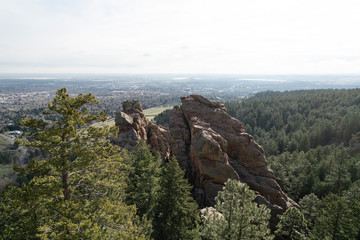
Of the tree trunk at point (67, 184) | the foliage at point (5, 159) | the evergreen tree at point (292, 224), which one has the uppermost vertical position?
the tree trunk at point (67, 184)

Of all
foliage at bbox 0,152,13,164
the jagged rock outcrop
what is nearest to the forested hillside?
the jagged rock outcrop

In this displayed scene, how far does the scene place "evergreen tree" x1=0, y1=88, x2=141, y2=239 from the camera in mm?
11359

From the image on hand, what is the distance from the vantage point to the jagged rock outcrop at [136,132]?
48.8 m

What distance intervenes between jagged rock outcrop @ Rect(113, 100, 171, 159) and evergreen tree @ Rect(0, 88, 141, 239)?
34178mm

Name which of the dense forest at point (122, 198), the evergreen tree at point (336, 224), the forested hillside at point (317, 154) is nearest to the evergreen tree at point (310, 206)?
the forested hillside at point (317, 154)

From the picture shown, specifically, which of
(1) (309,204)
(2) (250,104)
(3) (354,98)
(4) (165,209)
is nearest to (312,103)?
(3) (354,98)

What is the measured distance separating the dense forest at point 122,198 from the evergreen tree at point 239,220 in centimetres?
8

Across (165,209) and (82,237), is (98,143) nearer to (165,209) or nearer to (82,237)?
(82,237)

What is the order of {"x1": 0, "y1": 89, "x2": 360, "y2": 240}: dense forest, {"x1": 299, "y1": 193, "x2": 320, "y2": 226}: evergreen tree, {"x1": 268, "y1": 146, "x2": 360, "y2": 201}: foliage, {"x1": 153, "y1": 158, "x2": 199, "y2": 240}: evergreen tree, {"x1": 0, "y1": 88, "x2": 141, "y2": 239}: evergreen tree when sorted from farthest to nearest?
{"x1": 268, "y1": 146, "x2": 360, "y2": 201}: foliage
{"x1": 299, "y1": 193, "x2": 320, "y2": 226}: evergreen tree
{"x1": 153, "y1": 158, "x2": 199, "y2": 240}: evergreen tree
{"x1": 0, "y1": 89, "x2": 360, "y2": 240}: dense forest
{"x1": 0, "y1": 88, "x2": 141, "y2": 239}: evergreen tree

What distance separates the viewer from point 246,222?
16.8m

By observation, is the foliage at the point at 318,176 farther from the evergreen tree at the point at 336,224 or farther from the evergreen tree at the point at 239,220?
the evergreen tree at the point at 239,220

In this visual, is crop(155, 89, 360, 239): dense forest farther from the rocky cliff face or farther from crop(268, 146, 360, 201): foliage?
the rocky cliff face

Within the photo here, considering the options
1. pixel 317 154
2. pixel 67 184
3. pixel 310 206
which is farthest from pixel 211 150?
pixel 317 154

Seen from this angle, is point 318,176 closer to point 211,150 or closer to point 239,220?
point 211,150
